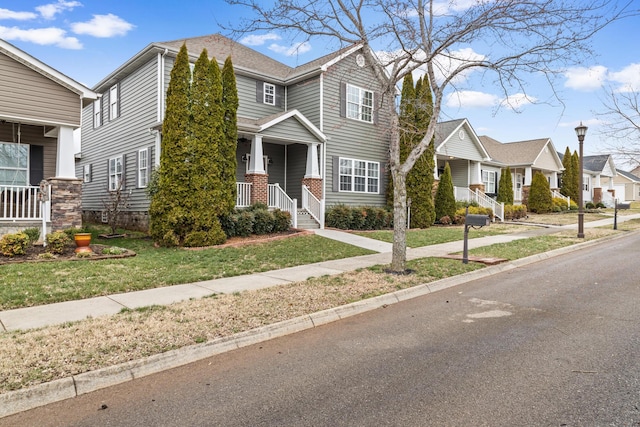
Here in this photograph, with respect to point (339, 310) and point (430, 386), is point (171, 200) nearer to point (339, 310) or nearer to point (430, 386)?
point (339, 310)

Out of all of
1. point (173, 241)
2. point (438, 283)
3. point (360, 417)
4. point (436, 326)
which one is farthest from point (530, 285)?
point (173, 241)

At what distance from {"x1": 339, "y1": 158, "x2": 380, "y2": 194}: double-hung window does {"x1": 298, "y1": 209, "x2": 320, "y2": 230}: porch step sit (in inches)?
105

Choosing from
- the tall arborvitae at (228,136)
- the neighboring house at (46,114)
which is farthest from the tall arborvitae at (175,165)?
the neighboring house at (46,114)

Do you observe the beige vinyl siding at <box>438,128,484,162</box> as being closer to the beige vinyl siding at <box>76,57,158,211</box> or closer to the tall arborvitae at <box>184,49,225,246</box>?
the tall arborvitae at <box>184,49,225,246</box>

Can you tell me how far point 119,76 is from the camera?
1809cm

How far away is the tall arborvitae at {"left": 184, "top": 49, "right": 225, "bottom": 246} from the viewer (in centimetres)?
1253

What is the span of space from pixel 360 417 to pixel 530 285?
5951 mm

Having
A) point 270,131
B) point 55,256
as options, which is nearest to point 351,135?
point 270,131

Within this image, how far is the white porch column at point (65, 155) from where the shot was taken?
12.2 metres

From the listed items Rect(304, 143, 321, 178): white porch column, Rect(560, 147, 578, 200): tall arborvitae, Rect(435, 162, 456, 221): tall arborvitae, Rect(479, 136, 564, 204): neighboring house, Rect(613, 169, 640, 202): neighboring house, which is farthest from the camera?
Rect(613, 169, 640, 202): neighboring house

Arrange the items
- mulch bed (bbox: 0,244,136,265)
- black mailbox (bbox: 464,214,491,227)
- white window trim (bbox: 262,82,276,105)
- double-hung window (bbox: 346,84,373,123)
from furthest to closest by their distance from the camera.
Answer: double-hung window (bbox: 346,84,373,123) < white window trim (bbox: 262,82,276,105) < mulch bed (bbox: 0,244,136,265) < black mailbox (bbox: 464,214,491,227)

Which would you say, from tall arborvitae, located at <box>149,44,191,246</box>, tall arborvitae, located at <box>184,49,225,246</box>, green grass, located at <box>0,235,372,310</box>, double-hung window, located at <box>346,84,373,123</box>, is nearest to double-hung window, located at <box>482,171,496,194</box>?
double-hung window, located at <box>346,84,373,123</box>

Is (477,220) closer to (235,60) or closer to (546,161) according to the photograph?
(235,60)

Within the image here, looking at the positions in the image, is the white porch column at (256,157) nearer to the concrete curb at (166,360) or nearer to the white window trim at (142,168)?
the white window trim at (142,168)
